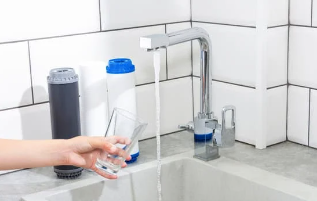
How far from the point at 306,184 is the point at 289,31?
0.37m

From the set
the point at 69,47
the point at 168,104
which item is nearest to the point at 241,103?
the point at 168,104

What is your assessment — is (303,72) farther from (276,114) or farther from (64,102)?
(64,102)

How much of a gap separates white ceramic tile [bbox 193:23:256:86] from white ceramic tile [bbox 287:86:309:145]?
0.10 m

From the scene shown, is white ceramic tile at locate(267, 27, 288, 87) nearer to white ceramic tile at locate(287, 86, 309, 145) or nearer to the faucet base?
white ceramic tile at locate(287, 86, 309, 145)

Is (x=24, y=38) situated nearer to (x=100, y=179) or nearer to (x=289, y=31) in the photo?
(x=100, y=179)

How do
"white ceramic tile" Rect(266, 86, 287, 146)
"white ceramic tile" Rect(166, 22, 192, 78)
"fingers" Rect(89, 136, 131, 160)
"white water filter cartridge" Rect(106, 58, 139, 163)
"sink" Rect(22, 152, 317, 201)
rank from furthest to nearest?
"white ceramic tile" Rect(166, 22, 192, 78) → "white ceramic tile" Rect(266, 86, 287, 146) → "white water filter cartridge" Rect(106, 58, 139, 163) → "sink" Rect(22, 152, 317, 201) → "fingers" Rect(89, 136, 131, 160)

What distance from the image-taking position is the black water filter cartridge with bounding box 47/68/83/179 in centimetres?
110

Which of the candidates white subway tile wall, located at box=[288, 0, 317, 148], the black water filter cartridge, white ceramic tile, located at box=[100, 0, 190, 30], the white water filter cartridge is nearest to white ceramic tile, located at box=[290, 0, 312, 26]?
white subway tile wall, located at box=[288, 0, 317, 148]

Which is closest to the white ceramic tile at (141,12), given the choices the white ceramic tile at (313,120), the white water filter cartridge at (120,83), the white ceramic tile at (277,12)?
the white water filter cartridge at (120,83)

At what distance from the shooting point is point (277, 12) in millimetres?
1225

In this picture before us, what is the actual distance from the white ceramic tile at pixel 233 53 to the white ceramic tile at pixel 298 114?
103mm

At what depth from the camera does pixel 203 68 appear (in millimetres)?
1202

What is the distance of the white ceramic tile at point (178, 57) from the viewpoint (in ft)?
4.54

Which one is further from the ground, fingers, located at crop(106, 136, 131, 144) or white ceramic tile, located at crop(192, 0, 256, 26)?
white ceramic tile, located at crop(192, 0, 256, 26)
